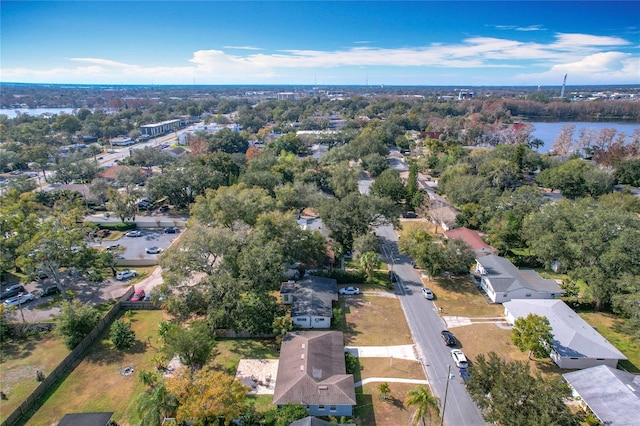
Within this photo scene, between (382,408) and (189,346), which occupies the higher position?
(189,346)

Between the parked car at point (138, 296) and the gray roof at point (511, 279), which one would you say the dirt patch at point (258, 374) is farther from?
the gray roof at point (511, 279)

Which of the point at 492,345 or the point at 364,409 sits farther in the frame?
the point at 492,345

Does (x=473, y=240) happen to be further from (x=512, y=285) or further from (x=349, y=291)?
(x=349, y=291)

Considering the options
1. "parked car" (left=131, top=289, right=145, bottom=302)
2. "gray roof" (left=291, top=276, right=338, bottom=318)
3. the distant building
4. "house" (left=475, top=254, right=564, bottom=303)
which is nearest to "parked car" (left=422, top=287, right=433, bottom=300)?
"house" (left=475, top=254, right=564, bottom=303)

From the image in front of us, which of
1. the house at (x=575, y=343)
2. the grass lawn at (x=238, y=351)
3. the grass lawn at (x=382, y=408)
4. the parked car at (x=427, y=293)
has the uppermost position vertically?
the house at (x=575, y=343)

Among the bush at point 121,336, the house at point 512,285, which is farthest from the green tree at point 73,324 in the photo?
the house at point 512,285

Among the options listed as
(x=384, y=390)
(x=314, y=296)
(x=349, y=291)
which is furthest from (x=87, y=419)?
(x=349, y=291)
